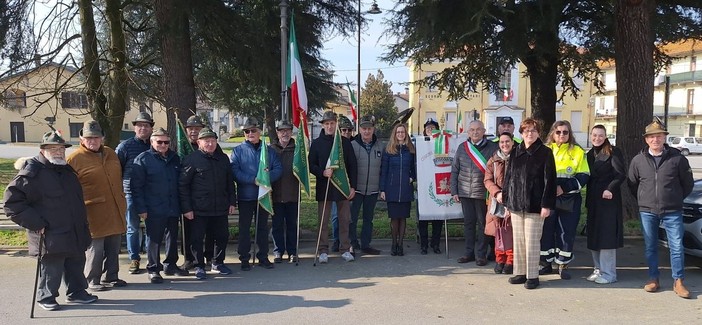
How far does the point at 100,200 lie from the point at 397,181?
3.85 m

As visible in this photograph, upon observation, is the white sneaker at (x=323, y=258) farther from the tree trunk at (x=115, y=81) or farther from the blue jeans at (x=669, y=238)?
the tree trunk at (x=115, y=81)

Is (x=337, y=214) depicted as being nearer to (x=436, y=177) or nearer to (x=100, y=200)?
(x=436, y=177)

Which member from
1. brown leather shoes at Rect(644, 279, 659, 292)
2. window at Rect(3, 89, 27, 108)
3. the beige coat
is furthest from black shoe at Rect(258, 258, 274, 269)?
window at Rect(3, 89, 27, 108)

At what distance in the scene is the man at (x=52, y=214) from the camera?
4809mm

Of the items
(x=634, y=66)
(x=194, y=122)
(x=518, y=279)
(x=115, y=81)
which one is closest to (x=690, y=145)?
(x=634, y=66)

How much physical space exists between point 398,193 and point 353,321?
9.11 feet

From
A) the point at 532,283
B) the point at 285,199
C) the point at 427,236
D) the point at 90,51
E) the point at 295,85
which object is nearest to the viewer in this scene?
the point at 532,283

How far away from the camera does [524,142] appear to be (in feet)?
19.4

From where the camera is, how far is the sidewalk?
497cm

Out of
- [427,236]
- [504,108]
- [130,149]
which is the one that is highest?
[504,108]

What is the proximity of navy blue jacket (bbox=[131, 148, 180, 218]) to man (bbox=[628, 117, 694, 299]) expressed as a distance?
5497 mm

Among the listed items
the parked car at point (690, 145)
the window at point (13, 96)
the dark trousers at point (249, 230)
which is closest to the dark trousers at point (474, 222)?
the dark trousers at point (249, 230)

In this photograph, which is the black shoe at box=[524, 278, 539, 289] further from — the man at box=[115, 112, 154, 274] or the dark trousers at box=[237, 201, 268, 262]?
the man at box=[115, 112, 154, 274]

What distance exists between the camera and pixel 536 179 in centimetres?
575
